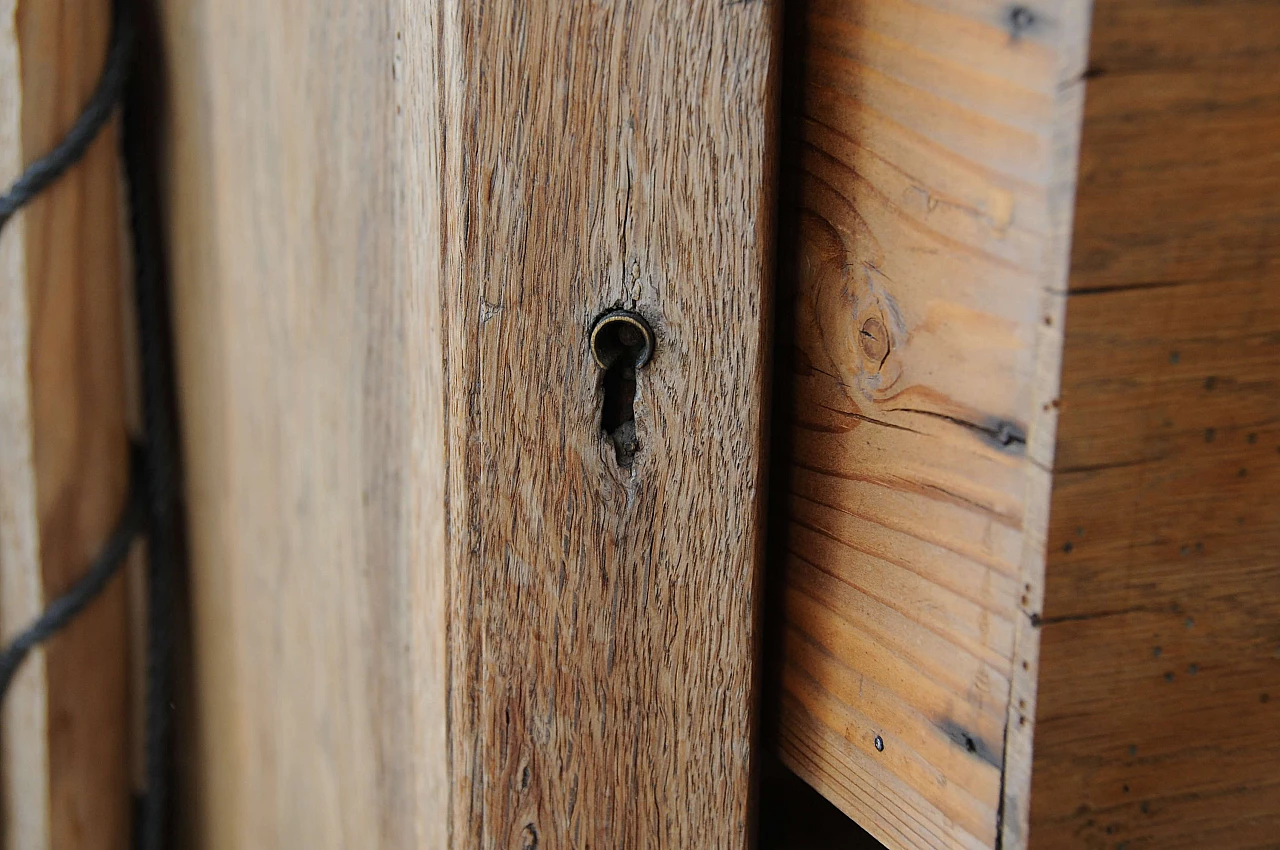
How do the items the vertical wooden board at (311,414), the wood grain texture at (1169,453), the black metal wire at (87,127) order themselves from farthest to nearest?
the black metal wire at (87,127), the vertical wooden board at (311,414), the wood grain texture at (1169,453)

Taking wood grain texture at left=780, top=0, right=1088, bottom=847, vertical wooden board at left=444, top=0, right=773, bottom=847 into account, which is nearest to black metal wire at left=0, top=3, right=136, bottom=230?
vertical wooden board at left=444, top=0, right=773, bottom=847

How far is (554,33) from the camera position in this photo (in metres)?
0.47

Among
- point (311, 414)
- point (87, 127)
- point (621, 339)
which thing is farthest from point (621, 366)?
point (87, 127)

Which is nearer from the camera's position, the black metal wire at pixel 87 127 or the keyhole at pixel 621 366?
the keyhole at pixel 621 366

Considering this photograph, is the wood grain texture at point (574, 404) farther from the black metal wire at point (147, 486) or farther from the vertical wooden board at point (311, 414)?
the black metal wire at point (147, 486)

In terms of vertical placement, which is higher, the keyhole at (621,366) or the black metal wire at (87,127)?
the black metal wire at (87,127)

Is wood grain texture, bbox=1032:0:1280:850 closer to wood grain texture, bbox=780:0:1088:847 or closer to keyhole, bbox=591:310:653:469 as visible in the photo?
wood grain texture, bbox=780:0:1088:847

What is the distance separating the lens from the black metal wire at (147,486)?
0.90 metres

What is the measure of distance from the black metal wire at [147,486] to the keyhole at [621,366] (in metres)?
0.60

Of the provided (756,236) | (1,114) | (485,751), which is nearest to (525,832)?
(485,751)

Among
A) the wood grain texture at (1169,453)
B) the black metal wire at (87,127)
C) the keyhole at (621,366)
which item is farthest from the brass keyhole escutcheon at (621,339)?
the black metal wire at (87,127)

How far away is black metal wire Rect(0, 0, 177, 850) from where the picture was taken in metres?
0.90

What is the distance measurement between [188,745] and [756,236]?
0.90 m

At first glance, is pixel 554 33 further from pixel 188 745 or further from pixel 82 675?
pixel 188 745
